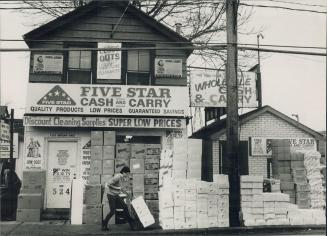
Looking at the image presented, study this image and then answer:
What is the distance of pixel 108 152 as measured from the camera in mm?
14594

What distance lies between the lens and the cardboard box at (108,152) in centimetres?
1455

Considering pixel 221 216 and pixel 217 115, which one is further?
pixel 217 115

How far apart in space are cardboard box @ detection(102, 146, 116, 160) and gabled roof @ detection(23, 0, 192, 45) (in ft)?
16.3

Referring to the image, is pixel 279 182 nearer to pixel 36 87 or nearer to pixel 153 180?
pixel 153 180

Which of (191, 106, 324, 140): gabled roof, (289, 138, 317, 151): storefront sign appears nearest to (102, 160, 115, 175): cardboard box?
(191, 106, 324, 140): gabled roof

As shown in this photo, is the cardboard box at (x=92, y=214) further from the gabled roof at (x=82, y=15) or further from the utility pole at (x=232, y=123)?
the gabled roof at (x=82, y=15)

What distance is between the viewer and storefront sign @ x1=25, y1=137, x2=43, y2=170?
15727 mm

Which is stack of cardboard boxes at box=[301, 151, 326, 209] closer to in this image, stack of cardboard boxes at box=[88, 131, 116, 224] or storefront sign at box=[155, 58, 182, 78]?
storefront sign at box=[155, 58, 182, 78]

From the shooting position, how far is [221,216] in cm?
1293

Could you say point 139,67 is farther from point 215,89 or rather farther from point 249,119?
point 249,119

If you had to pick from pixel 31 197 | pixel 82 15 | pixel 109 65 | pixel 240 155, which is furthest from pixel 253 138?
pixel 31 197

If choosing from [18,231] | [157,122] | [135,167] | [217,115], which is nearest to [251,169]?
[217,115]

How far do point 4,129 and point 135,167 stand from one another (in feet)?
14.0

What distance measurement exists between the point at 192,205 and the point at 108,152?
11.1 ft
